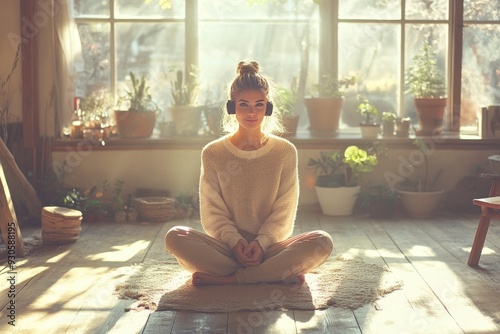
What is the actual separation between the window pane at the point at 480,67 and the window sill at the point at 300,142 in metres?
0.34

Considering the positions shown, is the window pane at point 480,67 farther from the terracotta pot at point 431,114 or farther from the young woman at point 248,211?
the young woman at point 248,211

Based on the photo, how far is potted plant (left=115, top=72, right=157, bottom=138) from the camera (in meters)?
6.34

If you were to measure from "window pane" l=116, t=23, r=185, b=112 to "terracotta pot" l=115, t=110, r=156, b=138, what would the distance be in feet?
1.09

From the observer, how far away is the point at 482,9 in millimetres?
6629

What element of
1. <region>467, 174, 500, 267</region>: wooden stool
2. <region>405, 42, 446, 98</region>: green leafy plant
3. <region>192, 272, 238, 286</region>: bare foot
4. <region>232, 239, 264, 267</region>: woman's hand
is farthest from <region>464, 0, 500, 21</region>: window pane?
<region>192, 272, 238, 286</region>: bare foot

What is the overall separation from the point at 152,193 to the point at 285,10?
1788mm

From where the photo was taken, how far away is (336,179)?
6246 millimetres

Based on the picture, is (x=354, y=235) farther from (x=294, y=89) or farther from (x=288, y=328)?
(x=288, y=328)

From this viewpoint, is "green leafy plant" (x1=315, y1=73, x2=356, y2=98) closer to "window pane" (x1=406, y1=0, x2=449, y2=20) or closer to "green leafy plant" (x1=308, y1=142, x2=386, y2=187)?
"green leafy plant" (x1=308, y1=142, x2=386, y2=187)

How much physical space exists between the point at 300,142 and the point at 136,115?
1256 mm

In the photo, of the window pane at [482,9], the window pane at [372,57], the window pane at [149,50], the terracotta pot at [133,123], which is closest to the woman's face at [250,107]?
the terracotta pot at [133,123]

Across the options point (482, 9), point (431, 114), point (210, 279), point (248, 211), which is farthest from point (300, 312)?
point (482, 9)

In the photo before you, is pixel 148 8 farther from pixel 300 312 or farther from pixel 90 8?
pixel 300 312

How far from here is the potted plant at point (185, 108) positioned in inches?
252
